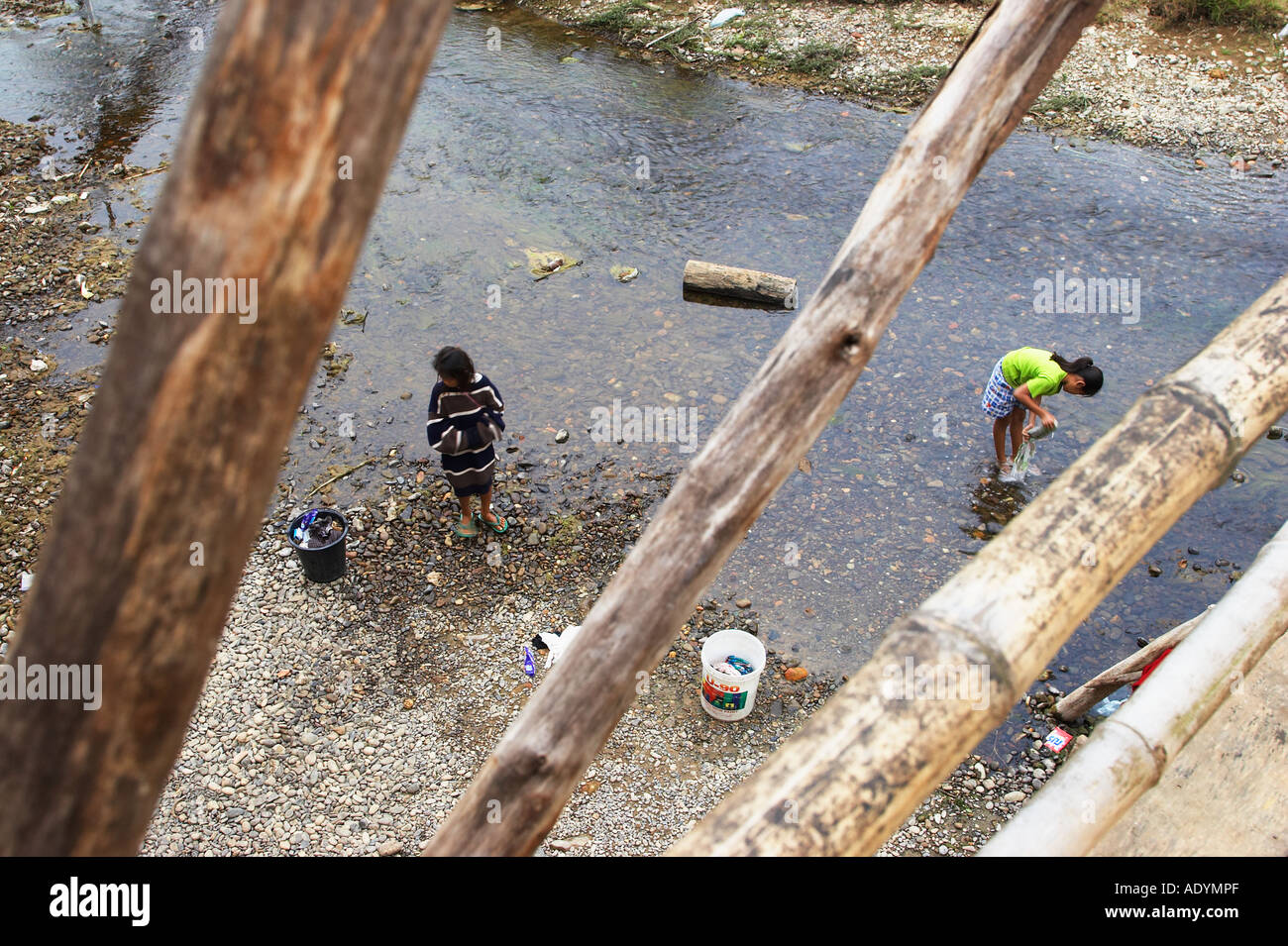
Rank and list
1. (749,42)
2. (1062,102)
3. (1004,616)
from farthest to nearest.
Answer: (749,42)
(1062,102)
(1004,616)

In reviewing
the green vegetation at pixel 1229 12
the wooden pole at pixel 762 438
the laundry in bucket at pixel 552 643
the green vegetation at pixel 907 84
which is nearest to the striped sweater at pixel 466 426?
the laundry in bucket at pixel 552 643

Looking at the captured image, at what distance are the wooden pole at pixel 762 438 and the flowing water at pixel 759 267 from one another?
3.64 m

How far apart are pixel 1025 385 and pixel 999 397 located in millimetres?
314

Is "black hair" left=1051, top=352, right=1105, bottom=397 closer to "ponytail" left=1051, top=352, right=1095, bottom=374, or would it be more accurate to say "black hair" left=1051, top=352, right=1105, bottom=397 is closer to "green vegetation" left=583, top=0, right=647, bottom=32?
"ponytail" left=1051, top=352, right=1095, bottom=374

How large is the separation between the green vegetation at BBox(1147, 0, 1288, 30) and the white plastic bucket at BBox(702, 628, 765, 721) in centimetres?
1178

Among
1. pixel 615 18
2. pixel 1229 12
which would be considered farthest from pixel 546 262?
pixel 1229 12

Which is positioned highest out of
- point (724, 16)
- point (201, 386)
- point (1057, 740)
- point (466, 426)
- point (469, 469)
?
point (724, 16)

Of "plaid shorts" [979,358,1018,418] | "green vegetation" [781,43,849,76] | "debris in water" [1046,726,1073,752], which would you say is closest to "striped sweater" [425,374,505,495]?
"plaid shorts" [979,358,1018,418]

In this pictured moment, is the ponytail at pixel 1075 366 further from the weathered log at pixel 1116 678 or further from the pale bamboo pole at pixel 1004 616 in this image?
the pale bamboo pole at pixel 1004 616

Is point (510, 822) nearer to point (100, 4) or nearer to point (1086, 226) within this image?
point (1086, 226)

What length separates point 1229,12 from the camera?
11680 millimetres

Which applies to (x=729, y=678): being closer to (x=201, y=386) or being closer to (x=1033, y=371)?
(x=1033, y=371)

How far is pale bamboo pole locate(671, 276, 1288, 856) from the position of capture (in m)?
1.61
